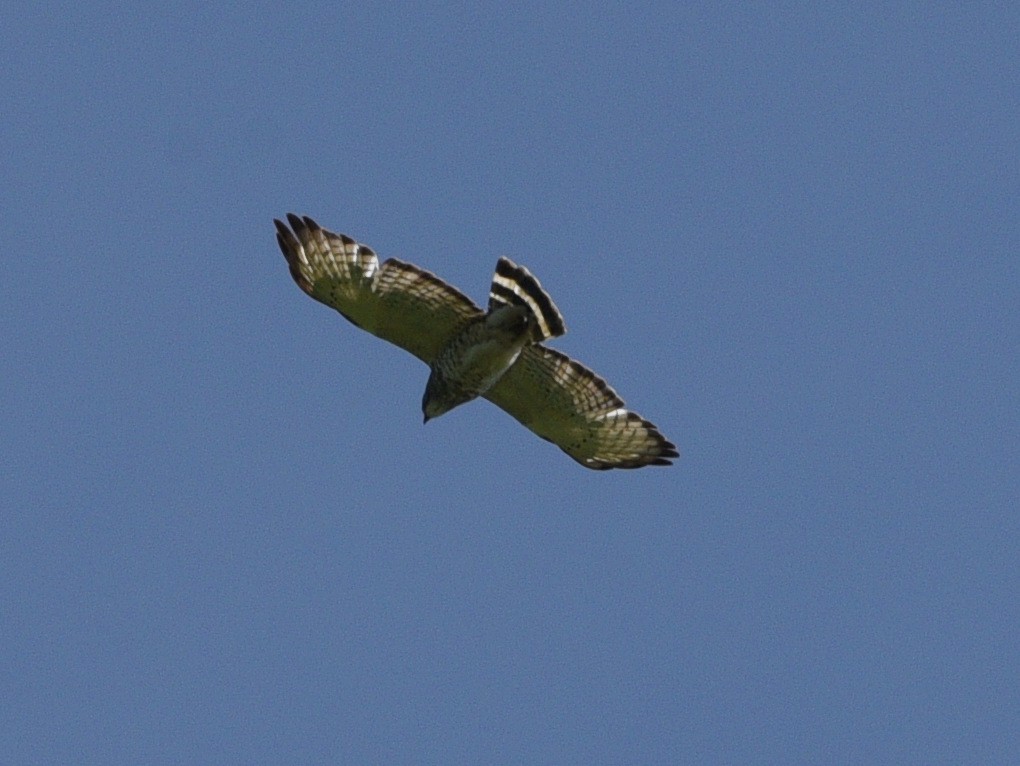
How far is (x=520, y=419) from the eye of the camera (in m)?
18.3

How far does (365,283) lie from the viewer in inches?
A: 677

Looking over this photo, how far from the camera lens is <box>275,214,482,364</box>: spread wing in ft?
56.3

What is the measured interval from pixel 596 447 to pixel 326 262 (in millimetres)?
3049

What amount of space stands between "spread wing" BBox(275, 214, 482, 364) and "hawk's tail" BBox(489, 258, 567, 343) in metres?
0.31

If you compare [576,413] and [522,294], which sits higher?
[522,294]

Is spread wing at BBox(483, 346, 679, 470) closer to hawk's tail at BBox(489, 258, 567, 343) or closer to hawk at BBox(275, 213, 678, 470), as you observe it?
hawk at BBox(275, 213, 678, 470)

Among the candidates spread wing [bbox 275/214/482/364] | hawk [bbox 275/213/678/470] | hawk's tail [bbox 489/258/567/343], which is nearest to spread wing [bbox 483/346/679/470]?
hawk [bbox 275/213/678/470]

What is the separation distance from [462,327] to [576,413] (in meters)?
1.44

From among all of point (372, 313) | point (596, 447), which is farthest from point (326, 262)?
point (596, 447)

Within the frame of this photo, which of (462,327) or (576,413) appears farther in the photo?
(576,413)

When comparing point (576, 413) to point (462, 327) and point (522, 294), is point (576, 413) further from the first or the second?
point (522, 294)

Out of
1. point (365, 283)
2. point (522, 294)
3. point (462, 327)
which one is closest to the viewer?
point (522, 294)

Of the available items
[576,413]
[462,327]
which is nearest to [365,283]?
[462,327]

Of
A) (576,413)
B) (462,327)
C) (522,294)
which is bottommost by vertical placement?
(576,413)
